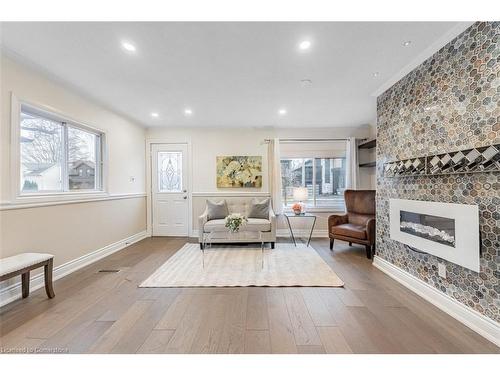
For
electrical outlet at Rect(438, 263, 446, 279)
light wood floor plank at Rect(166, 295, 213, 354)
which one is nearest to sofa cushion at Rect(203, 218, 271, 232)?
light wood floor plank at Rect(166, 295, 213, 354)

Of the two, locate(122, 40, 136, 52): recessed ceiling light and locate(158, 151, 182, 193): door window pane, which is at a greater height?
locate(122, 40, 136, 52): recessed ceiling light

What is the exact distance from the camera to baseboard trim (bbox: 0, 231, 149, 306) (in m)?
2.24

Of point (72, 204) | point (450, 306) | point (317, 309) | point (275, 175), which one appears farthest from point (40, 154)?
point (450, 306)

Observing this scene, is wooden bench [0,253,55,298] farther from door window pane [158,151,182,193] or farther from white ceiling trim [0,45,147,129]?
door window pane [158,151,182,193]

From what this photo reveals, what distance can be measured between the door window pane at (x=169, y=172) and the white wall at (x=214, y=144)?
0.32 metres

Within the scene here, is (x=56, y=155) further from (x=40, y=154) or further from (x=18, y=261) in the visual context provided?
(x=18, y=261)

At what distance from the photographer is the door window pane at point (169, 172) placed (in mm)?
5281

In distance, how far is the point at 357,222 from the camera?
164 inches

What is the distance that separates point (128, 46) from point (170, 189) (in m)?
3.47

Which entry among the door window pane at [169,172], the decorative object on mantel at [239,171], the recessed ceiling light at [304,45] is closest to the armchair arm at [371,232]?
the decorative object on mantel at [239,171]

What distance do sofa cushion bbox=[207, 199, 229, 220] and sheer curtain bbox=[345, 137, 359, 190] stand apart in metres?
2.66

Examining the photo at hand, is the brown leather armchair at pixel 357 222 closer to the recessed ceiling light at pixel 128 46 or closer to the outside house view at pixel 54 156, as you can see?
the recessed ceiling light at pixel 128 46

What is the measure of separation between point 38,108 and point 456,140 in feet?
13.5

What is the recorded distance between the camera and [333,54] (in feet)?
7.52
